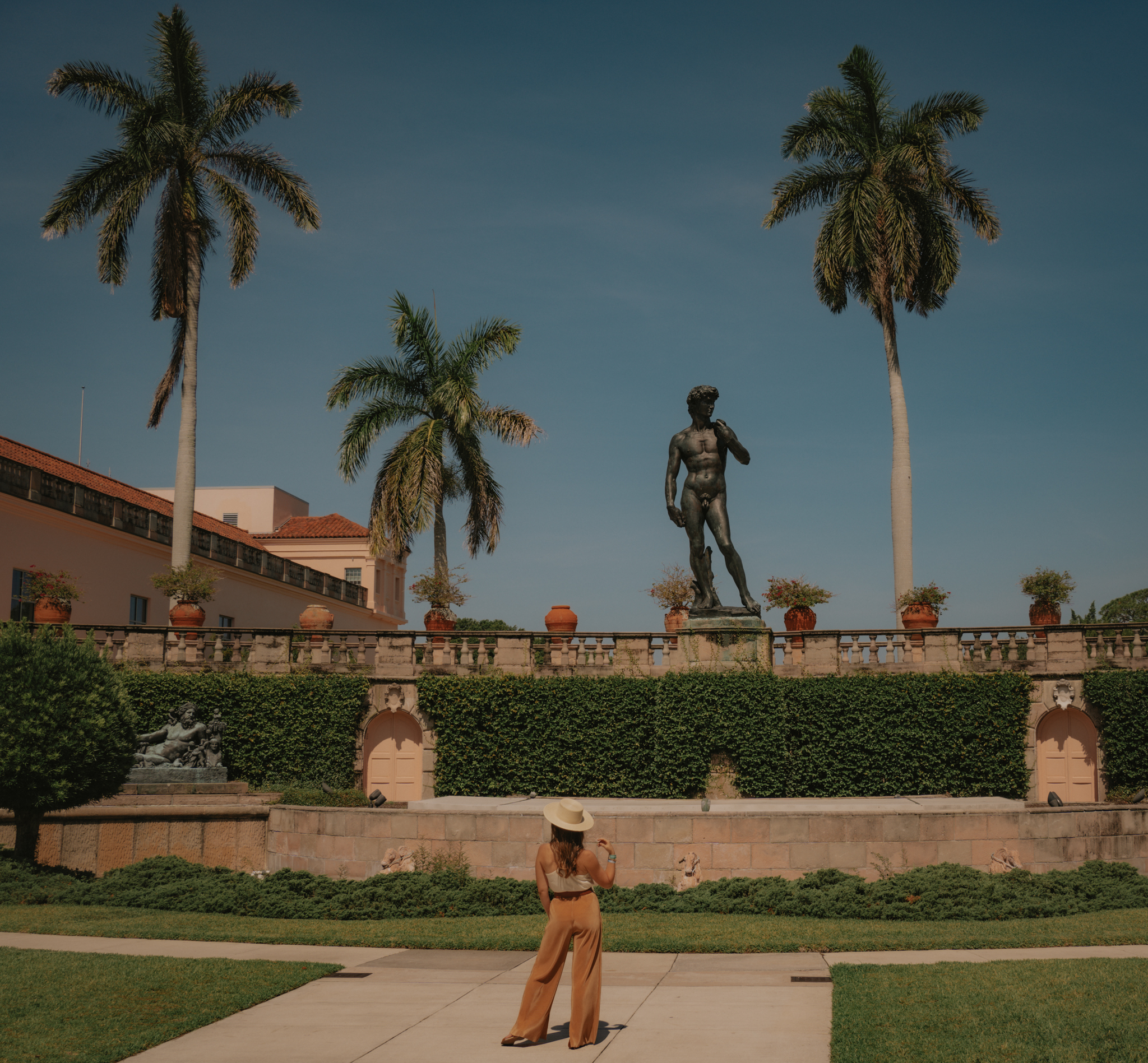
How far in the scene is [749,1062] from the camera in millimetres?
6770

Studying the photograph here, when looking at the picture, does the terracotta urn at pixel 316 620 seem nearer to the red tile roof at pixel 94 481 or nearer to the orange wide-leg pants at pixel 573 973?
the red tile roof at pixel 94 481

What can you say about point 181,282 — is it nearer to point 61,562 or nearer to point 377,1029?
point 61,562

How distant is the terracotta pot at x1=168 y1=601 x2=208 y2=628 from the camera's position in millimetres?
25078

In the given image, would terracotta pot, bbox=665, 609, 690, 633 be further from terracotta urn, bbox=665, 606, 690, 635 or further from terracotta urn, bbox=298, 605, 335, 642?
terracotta urn, bbox=298, 605, 335, 642

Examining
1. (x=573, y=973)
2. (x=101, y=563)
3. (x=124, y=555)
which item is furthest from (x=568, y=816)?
(x=124, y=555)

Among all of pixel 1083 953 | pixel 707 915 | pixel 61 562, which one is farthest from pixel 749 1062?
pixel 61 562

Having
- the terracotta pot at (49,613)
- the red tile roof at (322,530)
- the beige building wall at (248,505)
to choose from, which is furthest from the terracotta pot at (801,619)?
the beige building wall at (248,505)

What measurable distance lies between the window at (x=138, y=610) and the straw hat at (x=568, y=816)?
29809mm

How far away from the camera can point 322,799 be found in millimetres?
19562

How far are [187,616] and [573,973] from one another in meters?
20.0

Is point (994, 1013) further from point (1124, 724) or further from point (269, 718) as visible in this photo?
point (269, 718)

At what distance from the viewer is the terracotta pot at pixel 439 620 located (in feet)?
86.3

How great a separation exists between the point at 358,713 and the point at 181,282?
13.2 m

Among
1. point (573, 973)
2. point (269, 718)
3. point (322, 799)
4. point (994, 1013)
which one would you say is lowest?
point (994, 1013)
